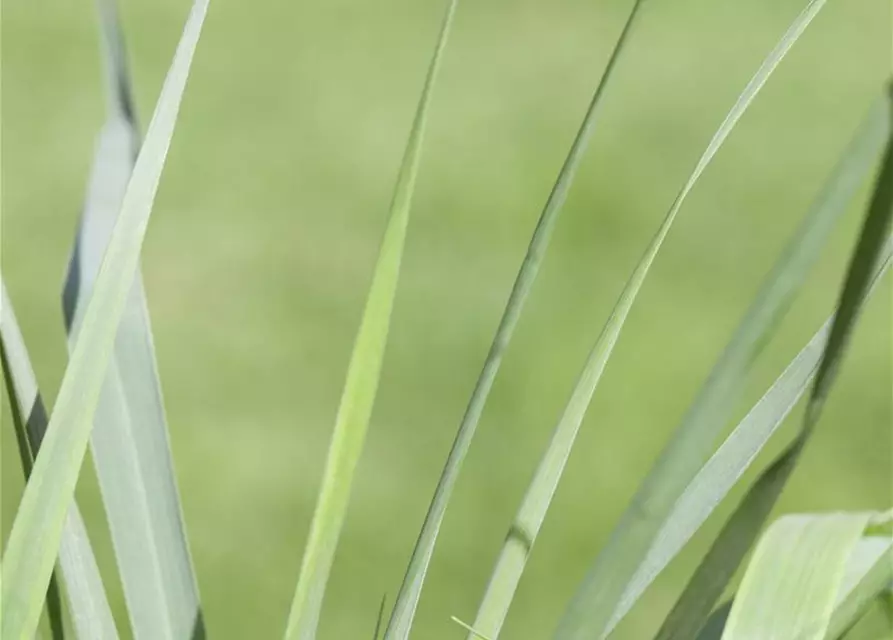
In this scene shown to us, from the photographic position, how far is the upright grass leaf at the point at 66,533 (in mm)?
247

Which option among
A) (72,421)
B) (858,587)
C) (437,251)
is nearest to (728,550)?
(858,587)

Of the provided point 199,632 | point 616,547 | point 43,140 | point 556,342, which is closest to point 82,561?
point 199,632

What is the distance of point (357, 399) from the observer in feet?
0.79

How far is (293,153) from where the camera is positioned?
1153 mm

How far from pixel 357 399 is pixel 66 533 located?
0.08 metres

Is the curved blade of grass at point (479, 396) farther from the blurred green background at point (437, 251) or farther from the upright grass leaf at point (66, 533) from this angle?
the blurred green background at point (437, 251)

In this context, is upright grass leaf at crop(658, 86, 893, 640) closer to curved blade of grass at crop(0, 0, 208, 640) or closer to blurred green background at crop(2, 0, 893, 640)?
curved blade of grass at crop(0, 0, 208, 640)

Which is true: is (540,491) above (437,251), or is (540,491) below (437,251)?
below

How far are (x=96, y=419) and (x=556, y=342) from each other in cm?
71

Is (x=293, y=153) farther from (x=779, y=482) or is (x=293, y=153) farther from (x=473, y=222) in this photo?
(x=779, y=482)

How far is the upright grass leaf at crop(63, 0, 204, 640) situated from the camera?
27cm

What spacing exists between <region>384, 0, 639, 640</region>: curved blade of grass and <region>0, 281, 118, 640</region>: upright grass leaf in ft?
0.27

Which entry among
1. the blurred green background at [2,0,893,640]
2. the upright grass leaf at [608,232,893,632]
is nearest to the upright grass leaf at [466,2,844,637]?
the upright grass leaf at [608,232,893,632]

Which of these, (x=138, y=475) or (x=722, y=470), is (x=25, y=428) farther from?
(x=722, y=470)
